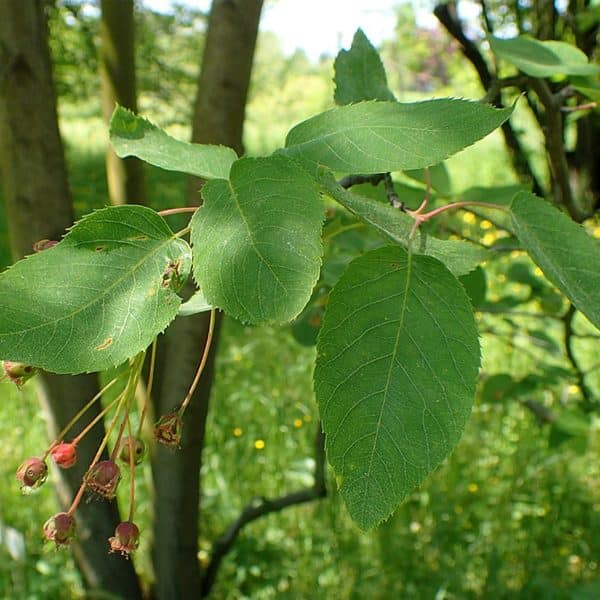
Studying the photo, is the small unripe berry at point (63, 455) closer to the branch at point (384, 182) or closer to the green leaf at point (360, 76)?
the branch at point (384, 182)

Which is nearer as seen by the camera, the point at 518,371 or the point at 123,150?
the point at 123,150

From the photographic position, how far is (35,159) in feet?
4.09

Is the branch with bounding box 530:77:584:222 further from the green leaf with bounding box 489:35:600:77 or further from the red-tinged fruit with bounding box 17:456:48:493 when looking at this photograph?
the red-tinged fruit with bounding box 17:456:48:493

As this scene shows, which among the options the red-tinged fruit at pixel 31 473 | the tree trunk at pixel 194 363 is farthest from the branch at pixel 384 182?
the tree trunk at pixel 194 363

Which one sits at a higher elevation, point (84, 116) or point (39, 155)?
point (39, 155)

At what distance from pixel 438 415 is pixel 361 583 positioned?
Result: 5.10ft

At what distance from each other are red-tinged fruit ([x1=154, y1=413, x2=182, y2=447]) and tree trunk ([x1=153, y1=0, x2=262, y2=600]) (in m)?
0.75

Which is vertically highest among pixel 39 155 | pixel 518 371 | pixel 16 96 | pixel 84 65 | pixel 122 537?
pixel 16 96

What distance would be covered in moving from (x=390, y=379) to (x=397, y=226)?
0.12 metres

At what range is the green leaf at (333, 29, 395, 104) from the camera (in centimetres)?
78

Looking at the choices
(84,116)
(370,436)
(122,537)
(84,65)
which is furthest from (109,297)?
(84,116)

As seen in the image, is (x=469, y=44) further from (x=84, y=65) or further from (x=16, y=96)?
(x=84, y=65)

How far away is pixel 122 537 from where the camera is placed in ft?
2.07

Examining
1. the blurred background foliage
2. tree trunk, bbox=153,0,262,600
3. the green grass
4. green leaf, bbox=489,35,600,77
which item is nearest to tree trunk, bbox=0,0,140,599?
tree trunk, bbox=153,0,262,600
